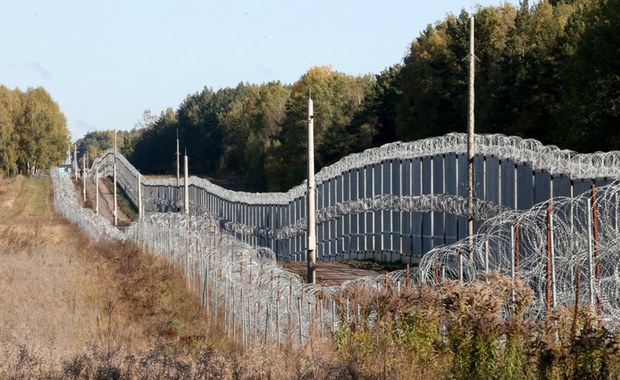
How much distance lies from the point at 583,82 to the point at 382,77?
47780 millimetres

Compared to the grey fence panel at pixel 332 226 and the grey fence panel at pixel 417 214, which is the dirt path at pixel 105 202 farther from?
the grey fence panel at pixel 417 214

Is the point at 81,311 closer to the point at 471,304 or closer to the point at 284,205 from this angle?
the point at 471,304

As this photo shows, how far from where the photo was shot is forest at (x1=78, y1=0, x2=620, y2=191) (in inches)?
1857

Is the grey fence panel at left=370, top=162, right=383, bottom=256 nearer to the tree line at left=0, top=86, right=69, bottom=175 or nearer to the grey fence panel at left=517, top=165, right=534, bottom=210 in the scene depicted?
the grey fence panel at left=517, top=165, right=534, bottom=210

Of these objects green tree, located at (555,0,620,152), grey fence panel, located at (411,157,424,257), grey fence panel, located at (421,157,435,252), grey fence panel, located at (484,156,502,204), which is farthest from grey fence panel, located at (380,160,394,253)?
grey fence panel, located at (484,156,502,204)

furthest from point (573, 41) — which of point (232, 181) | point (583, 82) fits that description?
point (232, 181)

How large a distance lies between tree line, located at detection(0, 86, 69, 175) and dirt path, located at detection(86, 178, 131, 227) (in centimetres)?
1692

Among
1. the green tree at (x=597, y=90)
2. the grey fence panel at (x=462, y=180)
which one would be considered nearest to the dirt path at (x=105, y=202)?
the green tree at (x=597, y=90)

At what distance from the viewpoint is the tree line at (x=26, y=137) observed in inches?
5413

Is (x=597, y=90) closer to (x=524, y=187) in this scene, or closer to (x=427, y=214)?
(x=427, y=214)

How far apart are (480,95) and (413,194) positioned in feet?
61.3

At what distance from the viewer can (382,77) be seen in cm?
9512

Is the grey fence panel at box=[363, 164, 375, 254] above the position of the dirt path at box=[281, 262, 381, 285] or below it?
above

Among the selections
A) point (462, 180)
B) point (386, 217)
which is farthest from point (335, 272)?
point (386, 217)
